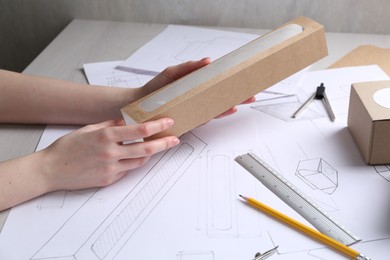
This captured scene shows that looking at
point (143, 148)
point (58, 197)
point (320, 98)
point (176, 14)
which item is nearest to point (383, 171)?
point (320, 98)

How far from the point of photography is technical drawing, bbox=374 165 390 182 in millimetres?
635

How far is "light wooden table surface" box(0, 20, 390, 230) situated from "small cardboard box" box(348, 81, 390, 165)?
0.72 feet

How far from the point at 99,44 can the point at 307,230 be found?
656mm

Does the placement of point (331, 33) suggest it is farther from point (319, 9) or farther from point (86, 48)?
point (86, 48)

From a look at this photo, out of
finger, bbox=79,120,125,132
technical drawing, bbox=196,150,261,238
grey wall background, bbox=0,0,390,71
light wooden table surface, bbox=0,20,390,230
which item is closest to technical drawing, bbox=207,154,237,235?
technical drawing, bbox=196,150,261,238

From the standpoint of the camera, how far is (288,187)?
62 cm

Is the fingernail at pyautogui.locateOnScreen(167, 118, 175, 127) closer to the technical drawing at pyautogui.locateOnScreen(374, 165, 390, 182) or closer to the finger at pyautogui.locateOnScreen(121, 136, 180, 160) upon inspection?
the finger at pyautogui.locateOnScreen(121, 136, 180, 160)

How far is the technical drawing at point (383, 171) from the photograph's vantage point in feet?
2.08

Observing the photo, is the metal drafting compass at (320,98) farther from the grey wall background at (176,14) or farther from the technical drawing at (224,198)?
the grey wall background at (176,14)

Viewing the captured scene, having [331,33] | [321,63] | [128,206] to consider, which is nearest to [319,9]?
[331,33]

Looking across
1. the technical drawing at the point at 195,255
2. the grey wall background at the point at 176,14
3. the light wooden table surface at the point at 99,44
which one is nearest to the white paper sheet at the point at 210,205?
the technical drawing at the point at 195,255

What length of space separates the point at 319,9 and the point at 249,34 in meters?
0.15

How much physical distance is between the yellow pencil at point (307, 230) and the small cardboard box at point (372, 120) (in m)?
0.16

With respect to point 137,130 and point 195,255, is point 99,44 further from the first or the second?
point 195,255
